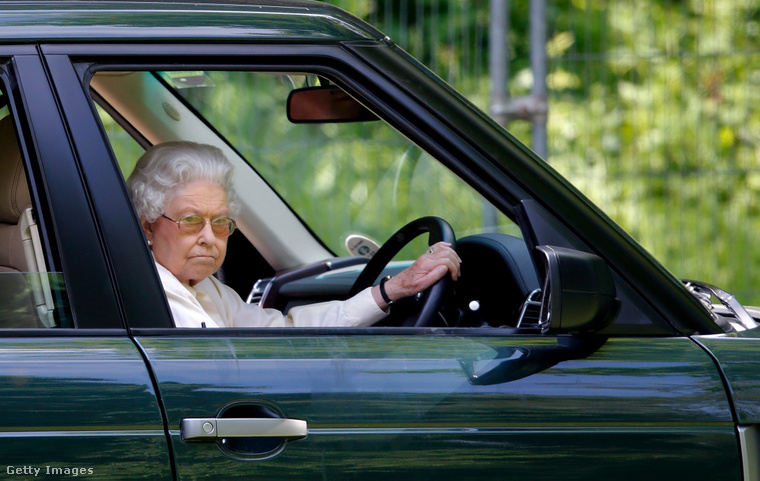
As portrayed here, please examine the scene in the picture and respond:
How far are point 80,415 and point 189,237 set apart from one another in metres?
0.73

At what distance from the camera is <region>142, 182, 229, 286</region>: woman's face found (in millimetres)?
2219

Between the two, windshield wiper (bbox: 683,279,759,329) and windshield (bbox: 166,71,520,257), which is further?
windshield (bbox: 166,71,520,257)

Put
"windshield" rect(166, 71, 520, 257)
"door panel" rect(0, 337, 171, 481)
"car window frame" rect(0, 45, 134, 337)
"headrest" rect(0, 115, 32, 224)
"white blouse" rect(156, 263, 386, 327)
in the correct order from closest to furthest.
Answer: "door panel" rect(0, 337, 171, 481) → "car window frame" rect(0, 45, 134, 337) → "headrest" rect(0, 115, 32, 224) → "white blouse" rect(156, 263, 386, 327) → "windshield" rect(166, 71, 520, 257)

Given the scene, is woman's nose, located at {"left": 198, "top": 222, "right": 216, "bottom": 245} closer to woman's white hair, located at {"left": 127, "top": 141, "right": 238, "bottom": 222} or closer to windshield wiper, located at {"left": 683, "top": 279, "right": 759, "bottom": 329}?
woman's white hair, located at {"left": 127, "top": 141, "right": 238, "bottom": 222}

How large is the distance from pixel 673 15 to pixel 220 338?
16.0 ft

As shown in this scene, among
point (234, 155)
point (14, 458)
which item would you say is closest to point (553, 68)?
point (234, 155)

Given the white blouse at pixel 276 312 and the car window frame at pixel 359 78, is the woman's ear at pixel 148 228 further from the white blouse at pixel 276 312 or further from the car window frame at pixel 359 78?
→ the car window frame at pixel 359 78

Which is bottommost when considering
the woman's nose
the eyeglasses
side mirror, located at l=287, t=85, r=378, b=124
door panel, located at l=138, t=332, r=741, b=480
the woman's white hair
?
door panel, located at l=138, t=332, r=741, b=480

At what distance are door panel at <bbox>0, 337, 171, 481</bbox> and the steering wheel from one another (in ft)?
A: 2.51

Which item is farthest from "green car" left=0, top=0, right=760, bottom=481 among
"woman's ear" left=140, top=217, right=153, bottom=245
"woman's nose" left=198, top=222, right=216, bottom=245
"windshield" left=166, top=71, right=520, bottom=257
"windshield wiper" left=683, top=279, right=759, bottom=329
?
"windshield" left=166, top=71, right=520, bottom=257

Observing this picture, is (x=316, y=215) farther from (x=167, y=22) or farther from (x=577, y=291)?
(x=577, y=291)

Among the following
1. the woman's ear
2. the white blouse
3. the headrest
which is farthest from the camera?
the white blouse

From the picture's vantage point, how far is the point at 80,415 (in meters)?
1.56

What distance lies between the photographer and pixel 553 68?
19.0ft
